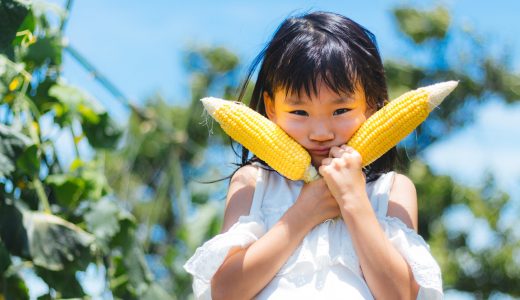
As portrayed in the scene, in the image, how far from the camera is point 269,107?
1.97m

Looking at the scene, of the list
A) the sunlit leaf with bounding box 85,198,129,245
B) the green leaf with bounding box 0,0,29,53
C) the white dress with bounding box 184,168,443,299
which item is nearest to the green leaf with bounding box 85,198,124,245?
the sunlit leaf with bounding box 85,198,129,245

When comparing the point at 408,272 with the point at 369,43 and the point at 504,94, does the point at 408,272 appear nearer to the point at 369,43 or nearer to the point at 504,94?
the point at 369,43

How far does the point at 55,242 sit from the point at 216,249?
1.08 metres

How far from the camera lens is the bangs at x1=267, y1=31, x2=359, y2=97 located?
1808mm

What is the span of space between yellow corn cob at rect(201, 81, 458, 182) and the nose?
41mm

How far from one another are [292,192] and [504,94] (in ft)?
36.8

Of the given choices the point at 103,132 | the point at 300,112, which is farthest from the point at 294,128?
the point at 103,132

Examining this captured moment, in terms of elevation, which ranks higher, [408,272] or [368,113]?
[368,113]

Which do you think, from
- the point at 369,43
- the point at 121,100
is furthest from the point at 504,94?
the point at 369,43

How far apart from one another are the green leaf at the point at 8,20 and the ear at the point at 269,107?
70 centimetres

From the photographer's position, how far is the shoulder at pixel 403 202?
1.87 m

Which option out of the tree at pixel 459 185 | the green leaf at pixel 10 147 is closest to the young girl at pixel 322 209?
the green leaf at pixel 10 147

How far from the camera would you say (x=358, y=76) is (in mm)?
1867

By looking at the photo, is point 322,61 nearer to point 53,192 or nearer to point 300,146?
point 300,146
